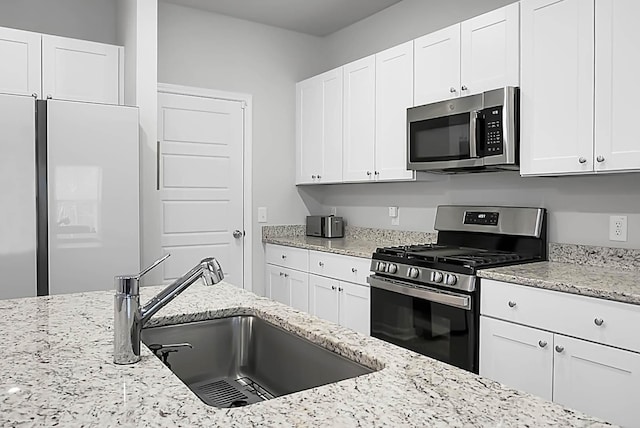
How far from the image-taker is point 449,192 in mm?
3539

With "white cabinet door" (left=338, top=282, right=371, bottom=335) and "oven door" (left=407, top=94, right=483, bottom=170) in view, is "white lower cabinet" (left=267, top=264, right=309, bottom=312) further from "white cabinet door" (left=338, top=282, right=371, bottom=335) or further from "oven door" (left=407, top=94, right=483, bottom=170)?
"oven door" (left=407, top=94, right=483, bottom=170)

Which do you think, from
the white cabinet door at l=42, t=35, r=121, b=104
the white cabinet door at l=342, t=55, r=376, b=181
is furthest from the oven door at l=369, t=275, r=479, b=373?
the white cabinet door at l=42, t=35, r=121, b=104

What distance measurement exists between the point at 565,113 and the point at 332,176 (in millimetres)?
2005

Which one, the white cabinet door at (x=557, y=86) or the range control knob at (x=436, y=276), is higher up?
the white cabinet door at (x=557, y=86)

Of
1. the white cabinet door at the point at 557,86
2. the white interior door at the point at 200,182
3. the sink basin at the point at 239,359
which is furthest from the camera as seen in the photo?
the white interior door at the point at 200,182

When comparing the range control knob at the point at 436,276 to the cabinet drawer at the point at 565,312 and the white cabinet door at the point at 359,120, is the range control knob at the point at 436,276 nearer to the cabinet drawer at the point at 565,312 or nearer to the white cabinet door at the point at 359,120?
the cabinet drawer at the point at 565,312

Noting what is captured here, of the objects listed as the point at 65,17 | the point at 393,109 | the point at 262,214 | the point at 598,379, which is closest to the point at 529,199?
the point at 393,109

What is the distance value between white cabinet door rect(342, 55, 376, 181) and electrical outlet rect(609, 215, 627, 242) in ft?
5.27

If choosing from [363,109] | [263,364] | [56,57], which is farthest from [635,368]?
[56,57]

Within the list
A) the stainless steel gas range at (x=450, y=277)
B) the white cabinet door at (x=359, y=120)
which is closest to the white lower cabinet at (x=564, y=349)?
the stainless steel gas range at (x=450, y=277)

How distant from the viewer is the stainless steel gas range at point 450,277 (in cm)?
252

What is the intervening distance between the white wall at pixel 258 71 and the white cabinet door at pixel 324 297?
0.81m

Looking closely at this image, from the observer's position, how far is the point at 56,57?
11.0 feet

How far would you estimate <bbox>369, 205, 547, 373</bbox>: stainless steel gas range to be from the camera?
99.3 inches
